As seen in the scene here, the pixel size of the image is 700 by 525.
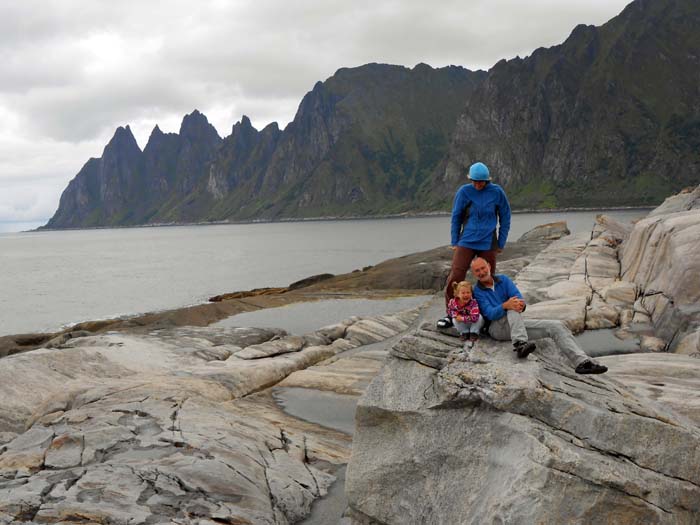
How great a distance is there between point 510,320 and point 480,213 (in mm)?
2655

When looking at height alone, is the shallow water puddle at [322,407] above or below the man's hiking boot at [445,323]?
below

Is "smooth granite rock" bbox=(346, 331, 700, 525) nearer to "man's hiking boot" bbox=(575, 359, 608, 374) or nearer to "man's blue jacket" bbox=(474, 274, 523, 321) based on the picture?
"man's hiking boot" bbox=(575, 359, 608, 374)

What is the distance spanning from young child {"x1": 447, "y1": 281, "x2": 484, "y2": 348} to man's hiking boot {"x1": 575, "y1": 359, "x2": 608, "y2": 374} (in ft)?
6.11

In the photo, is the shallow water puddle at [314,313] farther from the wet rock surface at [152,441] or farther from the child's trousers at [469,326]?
the child's trousers at [469,326]

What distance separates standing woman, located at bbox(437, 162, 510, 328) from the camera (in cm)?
1138

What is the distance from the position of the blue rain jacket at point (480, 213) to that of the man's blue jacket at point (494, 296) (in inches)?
53.8

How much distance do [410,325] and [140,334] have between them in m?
14.0

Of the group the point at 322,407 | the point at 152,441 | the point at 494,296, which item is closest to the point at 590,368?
the point at 494,296

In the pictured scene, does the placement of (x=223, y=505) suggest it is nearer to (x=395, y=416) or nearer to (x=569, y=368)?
(x=395, y=416)

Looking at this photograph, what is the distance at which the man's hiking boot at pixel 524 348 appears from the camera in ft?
30.0

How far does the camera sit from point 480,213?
11422 mm

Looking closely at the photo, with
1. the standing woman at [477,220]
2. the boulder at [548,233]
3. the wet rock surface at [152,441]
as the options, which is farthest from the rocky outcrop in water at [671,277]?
the boulder at [548,233]

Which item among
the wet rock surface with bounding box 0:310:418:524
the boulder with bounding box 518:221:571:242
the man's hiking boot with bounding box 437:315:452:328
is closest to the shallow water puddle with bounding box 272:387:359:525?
the wet rock surface with bounding box 0:310:418:524

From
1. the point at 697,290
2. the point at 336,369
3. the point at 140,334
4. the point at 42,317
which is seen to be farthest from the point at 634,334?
the point at 42,317
